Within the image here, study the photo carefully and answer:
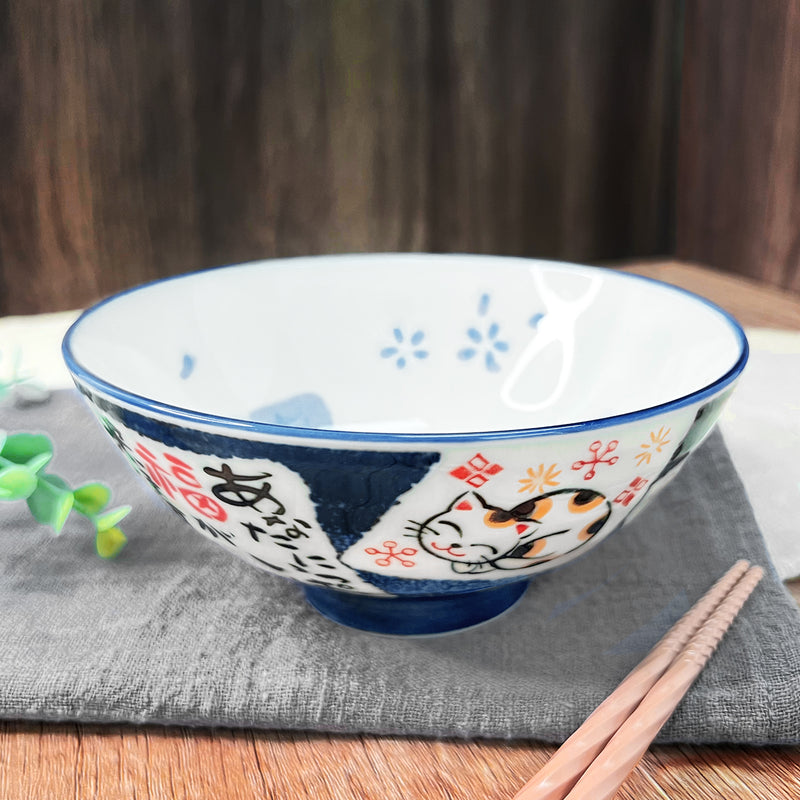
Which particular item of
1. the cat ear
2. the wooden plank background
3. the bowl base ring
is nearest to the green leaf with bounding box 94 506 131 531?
the bowl base ring

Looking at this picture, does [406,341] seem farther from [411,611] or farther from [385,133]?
[385,133]

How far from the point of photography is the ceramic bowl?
329mm

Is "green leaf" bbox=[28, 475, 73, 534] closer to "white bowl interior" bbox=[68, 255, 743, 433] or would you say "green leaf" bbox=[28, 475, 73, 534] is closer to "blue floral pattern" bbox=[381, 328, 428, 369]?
"white bowl interior" bbox=[68, 255, 743, 433]

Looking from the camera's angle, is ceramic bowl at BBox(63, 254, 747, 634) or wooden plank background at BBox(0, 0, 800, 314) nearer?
ceramic bowl at BBox(63, 254, 747, 634)

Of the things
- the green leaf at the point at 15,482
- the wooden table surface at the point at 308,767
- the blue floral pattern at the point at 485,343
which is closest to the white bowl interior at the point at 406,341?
the blue floral pattern at the point at 485,343

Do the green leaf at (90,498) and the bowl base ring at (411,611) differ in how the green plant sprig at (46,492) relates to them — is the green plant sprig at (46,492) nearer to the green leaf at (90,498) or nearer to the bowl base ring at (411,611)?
the green leaf at (90,498)

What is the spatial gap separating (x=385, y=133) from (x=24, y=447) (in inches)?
41.5

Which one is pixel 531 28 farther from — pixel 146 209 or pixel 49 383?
pixel 49 383

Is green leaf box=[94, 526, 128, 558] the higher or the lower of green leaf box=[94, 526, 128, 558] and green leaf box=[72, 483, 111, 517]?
the lower

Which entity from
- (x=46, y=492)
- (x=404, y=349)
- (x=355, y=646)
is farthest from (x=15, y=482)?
(x=404, y=349)

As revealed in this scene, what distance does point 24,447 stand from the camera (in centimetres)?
49

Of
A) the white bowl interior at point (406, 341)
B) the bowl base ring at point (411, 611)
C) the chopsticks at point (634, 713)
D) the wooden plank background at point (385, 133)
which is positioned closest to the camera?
the chopsticks at point (634, 713)

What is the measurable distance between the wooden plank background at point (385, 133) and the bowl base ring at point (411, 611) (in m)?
1.03

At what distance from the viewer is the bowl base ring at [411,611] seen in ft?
1.38
